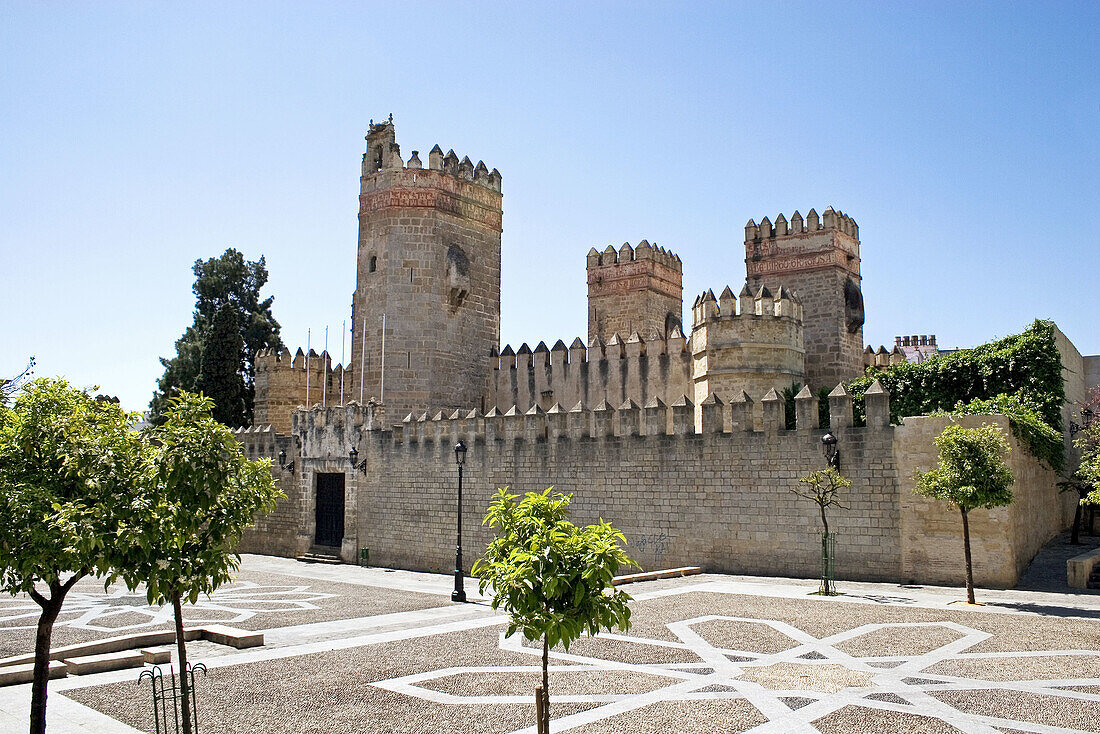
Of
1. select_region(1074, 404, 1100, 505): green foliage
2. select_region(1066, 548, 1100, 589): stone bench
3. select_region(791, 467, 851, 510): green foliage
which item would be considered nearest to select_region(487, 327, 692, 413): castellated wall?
select_region(791, 467, 851, 510): green foliage

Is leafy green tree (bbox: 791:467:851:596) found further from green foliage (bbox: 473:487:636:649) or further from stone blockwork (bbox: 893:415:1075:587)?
green foliage (bbox: 473:487:636:649)

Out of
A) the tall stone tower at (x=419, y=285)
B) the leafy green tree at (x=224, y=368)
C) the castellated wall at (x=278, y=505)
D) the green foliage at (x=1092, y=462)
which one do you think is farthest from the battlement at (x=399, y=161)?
the green foliage at (x=1092, y=462)

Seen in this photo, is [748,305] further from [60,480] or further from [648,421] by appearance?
[60,480]

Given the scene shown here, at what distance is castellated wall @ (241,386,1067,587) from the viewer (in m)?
15.3

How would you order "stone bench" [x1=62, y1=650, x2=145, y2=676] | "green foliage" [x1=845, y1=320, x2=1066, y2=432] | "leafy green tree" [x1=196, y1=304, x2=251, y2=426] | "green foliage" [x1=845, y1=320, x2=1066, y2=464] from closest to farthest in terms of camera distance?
"stone bench" [x1=62, y1=650, x2=145, y2=676] → "green foliage" [x1=845, y1=320, x2=1066, y2=464] → "green foliage" [x1=845, y1=320, x2=1066, y2=432] → "leafy green tree" [x1=196, y1=304, x2=251, y2=426]

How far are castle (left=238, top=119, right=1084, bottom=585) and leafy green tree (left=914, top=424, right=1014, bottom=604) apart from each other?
1.58 m

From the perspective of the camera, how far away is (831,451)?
15.6m

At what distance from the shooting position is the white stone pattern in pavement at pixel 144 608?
12695 millimetres

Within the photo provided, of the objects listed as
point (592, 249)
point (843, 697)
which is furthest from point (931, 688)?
point (592, 249)

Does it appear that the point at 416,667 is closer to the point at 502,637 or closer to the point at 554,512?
the point at 502,637

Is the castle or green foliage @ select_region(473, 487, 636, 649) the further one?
the castle

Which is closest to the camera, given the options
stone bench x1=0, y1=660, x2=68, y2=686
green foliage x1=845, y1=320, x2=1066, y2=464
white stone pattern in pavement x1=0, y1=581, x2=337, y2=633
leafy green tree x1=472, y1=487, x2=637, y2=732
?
leafy green tree x1=472, y1=487, x2=637, y2=732

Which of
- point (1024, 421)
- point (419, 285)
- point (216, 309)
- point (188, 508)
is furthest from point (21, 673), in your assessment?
point (216, 309)

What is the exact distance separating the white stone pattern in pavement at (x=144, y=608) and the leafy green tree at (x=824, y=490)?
902 centimetres
